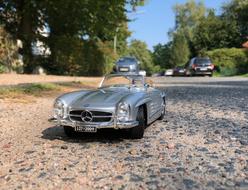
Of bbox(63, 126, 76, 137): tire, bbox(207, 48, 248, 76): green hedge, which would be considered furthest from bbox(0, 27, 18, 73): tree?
bbox(207, 48, 248, 76): green hedge

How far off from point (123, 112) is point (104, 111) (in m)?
0.29

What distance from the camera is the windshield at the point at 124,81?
9773 mm

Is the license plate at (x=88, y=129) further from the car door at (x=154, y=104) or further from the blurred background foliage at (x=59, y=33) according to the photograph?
the blurred background foliage at (x=59, y=33)

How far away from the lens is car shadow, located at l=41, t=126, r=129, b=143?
801 centimetres

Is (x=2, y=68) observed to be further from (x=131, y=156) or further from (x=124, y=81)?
(x=131, y=156)

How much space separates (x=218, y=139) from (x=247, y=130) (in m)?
1.07

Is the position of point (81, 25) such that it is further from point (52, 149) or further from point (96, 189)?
point (96, 189)

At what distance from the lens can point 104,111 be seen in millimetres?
7590

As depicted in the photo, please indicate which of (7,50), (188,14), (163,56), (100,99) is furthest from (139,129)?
(163,56)

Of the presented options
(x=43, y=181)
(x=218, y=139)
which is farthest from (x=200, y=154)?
(x=43, y=181)

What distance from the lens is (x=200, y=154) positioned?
674cm

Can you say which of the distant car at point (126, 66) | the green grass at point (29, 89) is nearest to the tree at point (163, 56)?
the distant car at point (126, 66)

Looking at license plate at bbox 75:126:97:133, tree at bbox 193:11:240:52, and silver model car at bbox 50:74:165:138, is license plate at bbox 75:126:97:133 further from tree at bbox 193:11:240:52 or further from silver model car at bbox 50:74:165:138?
tree at bbox 193:11:240:52

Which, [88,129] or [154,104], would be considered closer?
[88,129]
